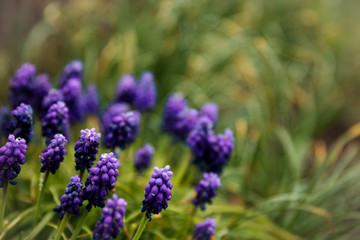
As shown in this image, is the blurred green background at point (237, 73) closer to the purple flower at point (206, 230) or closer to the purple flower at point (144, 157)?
the purple flower at point (144, 157)

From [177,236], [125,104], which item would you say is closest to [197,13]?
[125,104]

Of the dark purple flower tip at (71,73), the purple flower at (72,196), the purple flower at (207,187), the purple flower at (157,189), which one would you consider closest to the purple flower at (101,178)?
the purple flower at (72,196)

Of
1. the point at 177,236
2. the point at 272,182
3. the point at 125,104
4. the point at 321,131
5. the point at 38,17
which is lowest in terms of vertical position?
the point at 177,236

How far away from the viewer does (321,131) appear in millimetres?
5766

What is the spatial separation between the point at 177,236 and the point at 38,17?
3855mm

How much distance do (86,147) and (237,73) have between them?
3.84 m

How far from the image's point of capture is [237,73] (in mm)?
5641

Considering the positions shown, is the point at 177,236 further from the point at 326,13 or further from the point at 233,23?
the point at 326,13

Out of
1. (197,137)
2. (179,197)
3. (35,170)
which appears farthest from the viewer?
(179,197)

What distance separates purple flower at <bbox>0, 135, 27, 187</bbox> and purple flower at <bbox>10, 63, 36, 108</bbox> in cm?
87

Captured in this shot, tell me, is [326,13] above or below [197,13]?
above

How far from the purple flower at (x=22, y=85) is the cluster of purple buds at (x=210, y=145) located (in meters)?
1.18

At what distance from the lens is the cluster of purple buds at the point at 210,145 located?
281cm

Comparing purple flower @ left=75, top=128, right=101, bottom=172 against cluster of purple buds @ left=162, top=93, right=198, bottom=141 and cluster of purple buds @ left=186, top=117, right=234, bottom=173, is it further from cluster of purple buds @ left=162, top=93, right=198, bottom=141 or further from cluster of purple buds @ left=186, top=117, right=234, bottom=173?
cluster of purple buds @ left=162, top=93, right=198, bottom=141
